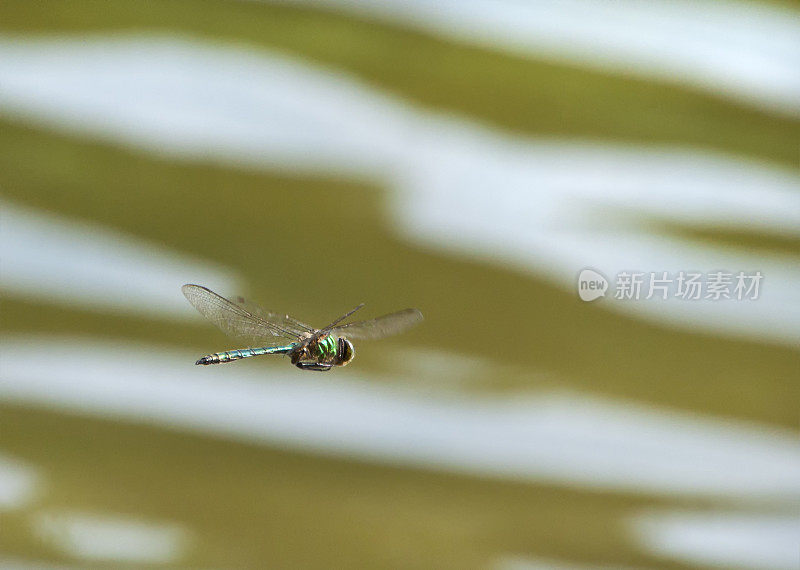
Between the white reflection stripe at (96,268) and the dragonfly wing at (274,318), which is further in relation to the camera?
the white reflection stripe at (96,268)

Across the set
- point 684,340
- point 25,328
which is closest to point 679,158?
point 684,340

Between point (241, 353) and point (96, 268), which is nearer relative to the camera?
point (241, 353)

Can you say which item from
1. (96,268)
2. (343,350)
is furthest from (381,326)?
(96,268)

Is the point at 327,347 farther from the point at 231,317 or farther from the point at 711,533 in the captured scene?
the point at 711,533

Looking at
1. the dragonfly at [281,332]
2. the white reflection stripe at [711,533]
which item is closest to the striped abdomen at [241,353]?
the dragonfly at [281,332]

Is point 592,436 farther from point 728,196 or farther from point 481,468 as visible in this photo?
point 728,196

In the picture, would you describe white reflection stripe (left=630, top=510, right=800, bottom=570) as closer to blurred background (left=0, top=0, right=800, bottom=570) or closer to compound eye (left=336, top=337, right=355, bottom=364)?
blurred background (left=0, top=0, right=800, bottom=570)

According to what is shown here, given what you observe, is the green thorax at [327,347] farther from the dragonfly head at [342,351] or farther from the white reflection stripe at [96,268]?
the white reflection stripe at [96,268]
